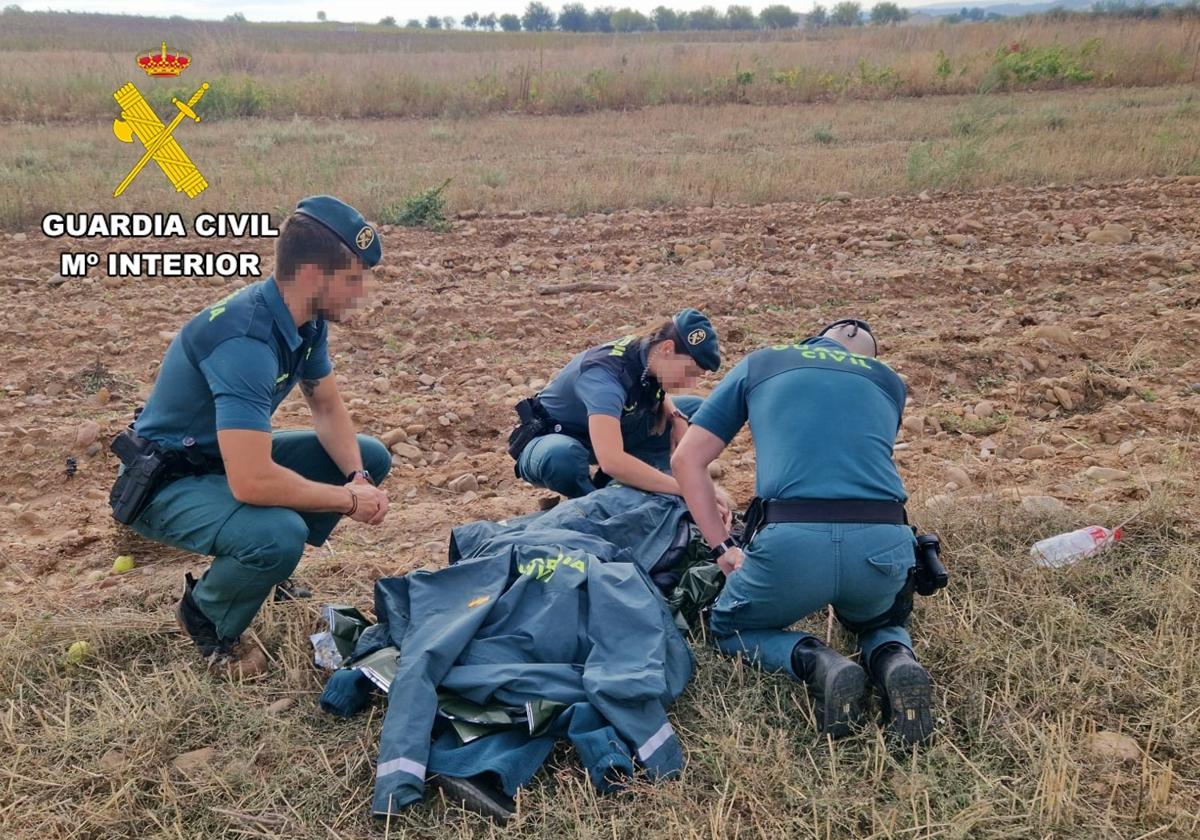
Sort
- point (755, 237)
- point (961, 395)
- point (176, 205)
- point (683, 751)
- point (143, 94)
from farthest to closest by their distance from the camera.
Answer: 1. point (143, 94)
2. point (176, 205)
3. point (755, 237)
4. point (961, 395)
5. point (683, 751)

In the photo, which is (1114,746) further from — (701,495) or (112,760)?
(112,760)

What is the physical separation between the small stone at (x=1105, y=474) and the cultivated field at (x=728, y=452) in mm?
19

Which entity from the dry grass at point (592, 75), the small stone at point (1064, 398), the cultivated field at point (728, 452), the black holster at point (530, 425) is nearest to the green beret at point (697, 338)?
the black holster at point (530, 425)

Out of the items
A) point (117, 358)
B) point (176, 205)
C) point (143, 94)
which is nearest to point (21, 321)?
point (117, 358)

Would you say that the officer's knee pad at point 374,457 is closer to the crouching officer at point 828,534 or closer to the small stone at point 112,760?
the small stone at point 112,760

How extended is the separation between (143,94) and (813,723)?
1814cm

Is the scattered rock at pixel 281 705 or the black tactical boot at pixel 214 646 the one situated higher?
the black tactical boot at pixel 214 646

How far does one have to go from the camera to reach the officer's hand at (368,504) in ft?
10.3

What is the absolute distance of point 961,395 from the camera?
5605 mm

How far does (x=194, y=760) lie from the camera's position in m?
2.64


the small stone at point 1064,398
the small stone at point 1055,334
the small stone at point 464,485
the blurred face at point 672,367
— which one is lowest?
the small stone at point 464,485

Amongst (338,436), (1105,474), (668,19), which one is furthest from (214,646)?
(668,19)

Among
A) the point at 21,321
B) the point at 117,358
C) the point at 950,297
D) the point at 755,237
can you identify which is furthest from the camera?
the point at 755,237

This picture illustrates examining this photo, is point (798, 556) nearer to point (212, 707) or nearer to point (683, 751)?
point (683, 751)
